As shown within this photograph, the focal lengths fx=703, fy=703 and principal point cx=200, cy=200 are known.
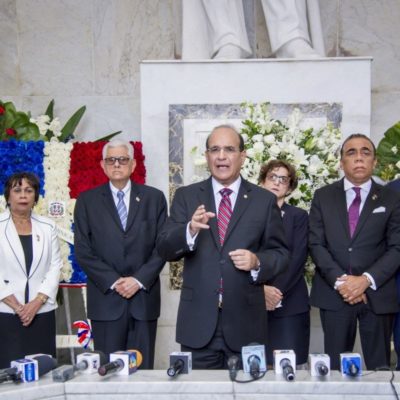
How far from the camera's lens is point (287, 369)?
232 centimetres

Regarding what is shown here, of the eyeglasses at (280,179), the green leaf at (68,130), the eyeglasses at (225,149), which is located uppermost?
the green leaf at (68,130)

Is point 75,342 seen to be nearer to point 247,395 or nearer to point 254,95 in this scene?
point 254,95

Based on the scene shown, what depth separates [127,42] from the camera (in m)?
6.13

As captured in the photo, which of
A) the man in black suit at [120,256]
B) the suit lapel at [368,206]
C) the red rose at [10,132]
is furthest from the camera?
the red rose at [10,132]

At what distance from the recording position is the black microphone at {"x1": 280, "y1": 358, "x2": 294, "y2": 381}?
2279mm

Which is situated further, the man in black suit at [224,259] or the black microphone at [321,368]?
the man in black suit at [224,259]

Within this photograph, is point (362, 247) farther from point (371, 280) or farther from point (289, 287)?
point (289, 287)

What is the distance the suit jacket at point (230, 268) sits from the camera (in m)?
2.91

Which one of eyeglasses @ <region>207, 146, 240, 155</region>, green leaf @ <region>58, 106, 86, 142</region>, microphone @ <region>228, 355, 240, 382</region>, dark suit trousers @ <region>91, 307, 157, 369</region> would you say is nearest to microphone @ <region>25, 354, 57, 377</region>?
microphone @ <region>228, 355, 240, 382</region>

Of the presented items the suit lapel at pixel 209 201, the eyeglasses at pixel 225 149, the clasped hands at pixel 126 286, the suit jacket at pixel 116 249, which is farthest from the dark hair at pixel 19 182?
the eyeglasses at pixel 225 149

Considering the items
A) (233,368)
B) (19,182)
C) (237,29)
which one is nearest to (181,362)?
(233,368)

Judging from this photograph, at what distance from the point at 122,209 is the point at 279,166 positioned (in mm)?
878

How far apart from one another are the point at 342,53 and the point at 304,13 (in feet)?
2.97

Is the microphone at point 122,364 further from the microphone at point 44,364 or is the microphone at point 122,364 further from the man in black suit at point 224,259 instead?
the man in black suit at point 224,259
